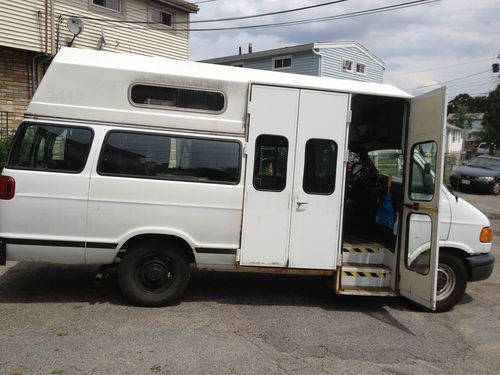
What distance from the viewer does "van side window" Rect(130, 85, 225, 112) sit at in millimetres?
5258

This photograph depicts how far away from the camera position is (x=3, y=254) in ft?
16.3

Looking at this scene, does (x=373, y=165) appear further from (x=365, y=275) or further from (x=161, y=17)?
(x=161, y=17)

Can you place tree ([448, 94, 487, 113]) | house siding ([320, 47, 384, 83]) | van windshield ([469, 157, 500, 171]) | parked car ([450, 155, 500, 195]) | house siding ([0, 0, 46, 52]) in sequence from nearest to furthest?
→ house siding ([0, 0, 46, 52]), parked car ([450, 155, 500, 195]), van windshield ([469, 157, 500, 171]), house siding ([320, 47, 384, 83]), tree ([448, 94, 487, 113])

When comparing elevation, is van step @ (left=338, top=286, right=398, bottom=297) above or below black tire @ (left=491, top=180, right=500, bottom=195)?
below

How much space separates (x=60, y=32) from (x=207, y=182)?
36.6ft

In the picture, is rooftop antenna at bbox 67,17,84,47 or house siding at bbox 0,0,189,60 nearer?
house siding at bbox 0,0,189,60

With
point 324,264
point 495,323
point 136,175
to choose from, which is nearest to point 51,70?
point 136,175

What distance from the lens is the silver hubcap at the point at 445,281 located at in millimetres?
5758

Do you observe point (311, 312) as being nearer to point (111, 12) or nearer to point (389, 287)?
point (389, 287)

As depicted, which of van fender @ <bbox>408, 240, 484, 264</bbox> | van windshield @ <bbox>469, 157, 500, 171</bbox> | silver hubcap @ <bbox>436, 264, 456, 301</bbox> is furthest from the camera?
van windshield @ <bbox>469, 157, 500, 171</bbox>

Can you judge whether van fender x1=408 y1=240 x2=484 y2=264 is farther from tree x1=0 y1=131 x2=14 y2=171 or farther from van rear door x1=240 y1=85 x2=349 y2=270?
tree x1=0 y1=131 x2=14 y2=171

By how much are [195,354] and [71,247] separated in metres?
1.89

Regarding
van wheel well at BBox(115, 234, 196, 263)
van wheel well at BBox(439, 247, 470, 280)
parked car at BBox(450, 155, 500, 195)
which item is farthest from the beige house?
parked car at BBox(450, 155, 500, 195)

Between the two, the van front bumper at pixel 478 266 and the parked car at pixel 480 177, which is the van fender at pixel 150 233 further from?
the parked car at pixel 480 177
